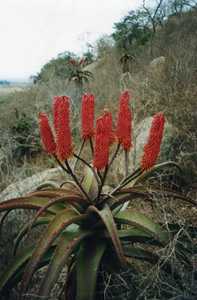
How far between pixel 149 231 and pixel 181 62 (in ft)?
17.2

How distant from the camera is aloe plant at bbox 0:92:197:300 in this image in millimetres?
2566

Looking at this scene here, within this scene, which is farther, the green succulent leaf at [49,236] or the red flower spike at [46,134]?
the red flower spike at [46,134]

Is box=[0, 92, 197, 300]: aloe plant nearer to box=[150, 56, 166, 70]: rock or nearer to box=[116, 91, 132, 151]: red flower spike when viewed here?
box=[116, 91, 132, 151]: red flower spike

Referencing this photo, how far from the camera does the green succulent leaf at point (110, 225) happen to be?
255 cm

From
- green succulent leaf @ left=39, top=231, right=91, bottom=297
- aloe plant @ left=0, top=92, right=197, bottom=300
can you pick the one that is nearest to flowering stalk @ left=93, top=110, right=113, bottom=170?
aloe plant @ left=0, top=92, right=197, bottom=300

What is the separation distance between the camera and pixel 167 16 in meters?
20.6

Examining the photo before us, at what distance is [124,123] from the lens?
2656 millimetres

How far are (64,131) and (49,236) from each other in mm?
538

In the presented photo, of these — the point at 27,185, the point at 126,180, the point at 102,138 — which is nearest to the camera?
the point at 102,138

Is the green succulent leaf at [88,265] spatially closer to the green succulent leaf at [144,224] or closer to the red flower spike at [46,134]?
the green succulent leaf at [144,224]

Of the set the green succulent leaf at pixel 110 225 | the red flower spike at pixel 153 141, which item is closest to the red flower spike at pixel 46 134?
the green succulent leaf at pixel 110 225

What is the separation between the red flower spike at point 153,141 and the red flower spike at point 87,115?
0.31m

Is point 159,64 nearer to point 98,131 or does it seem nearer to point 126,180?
point 126,180

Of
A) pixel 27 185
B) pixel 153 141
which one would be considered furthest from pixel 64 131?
pixel 27 185
